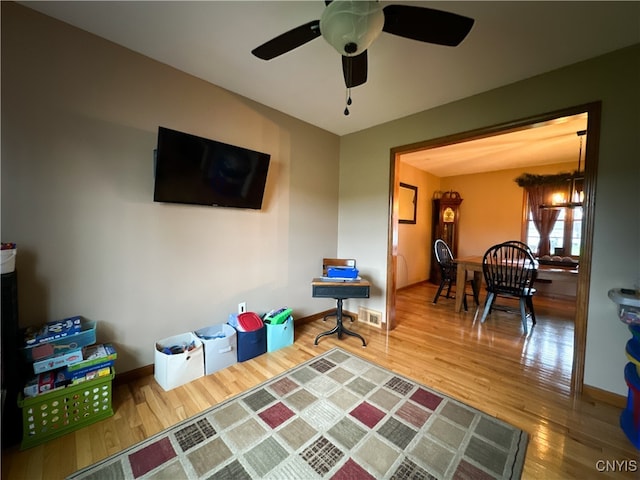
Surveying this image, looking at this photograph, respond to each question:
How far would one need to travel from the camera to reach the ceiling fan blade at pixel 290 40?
125cm

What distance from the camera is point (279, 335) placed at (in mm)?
2508

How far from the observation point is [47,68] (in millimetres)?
1557

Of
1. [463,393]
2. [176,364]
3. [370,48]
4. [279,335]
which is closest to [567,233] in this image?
[463,393]

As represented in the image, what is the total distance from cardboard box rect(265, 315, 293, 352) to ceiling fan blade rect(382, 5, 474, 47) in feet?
7.93

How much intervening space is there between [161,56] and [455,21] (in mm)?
2022

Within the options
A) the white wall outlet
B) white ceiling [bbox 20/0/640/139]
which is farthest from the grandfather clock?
white ceiling [bbox 20/0/640/139]

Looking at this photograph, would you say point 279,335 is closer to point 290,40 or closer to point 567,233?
point 290,40

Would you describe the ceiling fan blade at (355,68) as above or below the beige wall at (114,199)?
above

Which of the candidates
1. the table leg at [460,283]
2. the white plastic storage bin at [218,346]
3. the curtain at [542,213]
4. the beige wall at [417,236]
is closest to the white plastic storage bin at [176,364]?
the white plastic storage bin at [218,346]

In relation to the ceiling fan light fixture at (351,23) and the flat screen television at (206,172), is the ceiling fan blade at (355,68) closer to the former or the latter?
the ceiling fan light fixture at (351,23)

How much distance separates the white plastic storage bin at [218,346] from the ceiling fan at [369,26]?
2151 millimetres

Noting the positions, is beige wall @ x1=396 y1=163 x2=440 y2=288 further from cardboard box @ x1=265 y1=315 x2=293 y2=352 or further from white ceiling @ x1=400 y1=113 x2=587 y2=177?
cardboard box @ x1=265 y1=315 x2=293 y2=352

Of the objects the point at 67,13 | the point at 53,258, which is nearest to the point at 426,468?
the point at 53,258

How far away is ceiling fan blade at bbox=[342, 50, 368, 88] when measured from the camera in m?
1.46
